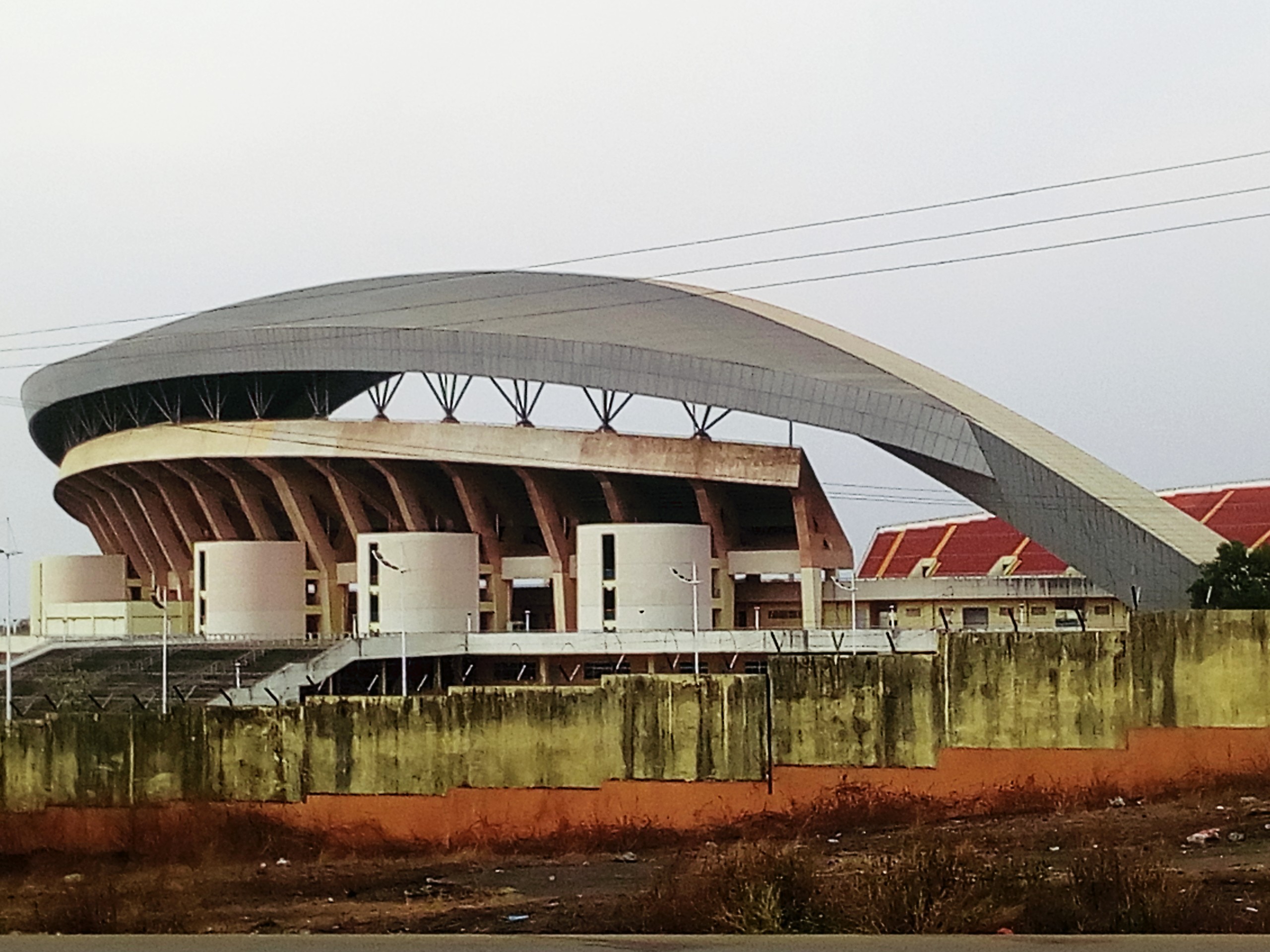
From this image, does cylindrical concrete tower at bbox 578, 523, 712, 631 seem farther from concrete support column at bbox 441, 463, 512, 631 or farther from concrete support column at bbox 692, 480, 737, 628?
concrete support column at bbox 441, 463, 512, 631

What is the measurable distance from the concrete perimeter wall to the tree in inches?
646

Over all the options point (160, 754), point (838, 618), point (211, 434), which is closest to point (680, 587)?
point (838, 618)

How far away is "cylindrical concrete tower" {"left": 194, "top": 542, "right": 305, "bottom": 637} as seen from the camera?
54438 mm

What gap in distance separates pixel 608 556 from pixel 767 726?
27082mm

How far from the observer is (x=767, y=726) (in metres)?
21.3

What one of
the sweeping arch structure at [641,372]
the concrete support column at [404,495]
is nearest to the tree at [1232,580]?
the sweeping arch structure at [641,372]

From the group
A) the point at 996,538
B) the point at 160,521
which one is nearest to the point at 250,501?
the point at 160,521

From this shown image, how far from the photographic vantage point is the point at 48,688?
138 feet

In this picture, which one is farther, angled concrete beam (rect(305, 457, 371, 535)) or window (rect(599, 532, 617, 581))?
angled concrete beam (rect(305, 457, 371, 535))

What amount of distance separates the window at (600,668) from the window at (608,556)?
261cm

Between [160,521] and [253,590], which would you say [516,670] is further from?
[160,521]

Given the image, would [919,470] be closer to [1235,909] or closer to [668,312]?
[668,312]

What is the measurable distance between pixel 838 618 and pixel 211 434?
2247 centimetres

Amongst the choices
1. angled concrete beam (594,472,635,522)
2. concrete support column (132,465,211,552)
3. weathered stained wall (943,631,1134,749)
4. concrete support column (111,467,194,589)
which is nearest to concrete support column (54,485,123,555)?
concrete support column (111,467,194,589)
